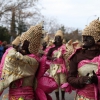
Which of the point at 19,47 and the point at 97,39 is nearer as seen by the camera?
the point at 97,39

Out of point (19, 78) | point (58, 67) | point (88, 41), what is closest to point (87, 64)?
point (88, 41)

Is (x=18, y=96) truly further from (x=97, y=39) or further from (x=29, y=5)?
(x=29, y=5)

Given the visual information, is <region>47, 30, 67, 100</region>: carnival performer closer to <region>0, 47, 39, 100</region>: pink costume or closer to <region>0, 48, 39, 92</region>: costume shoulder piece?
<region>0, 47, 39, 100</region>: pink costume

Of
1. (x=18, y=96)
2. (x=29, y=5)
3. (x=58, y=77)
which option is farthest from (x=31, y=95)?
(x=29, y=5)

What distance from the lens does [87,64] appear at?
12.2 ft

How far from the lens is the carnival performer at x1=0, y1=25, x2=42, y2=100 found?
155 inches

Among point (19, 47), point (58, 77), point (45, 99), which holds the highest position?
point (19, 47)

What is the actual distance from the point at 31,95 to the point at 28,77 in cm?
27

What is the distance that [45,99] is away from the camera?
13.8 feet

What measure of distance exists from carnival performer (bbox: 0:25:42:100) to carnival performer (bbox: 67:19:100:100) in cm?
59

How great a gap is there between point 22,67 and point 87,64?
0.88 m

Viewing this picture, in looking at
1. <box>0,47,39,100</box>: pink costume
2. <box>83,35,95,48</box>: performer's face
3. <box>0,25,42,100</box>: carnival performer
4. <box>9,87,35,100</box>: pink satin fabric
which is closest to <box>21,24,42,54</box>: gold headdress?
<box>0,25,42,100</box>: carnival performer

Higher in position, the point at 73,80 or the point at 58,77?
the point at 73,80

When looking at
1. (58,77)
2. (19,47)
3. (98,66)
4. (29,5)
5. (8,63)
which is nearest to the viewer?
(98,66)
